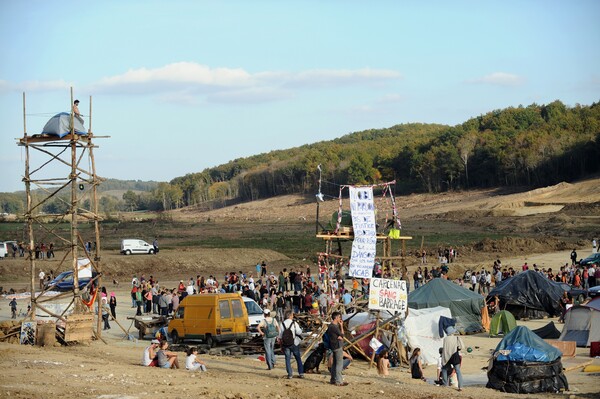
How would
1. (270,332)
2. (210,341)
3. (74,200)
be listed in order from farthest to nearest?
(210,341), (74,200), (270,332)

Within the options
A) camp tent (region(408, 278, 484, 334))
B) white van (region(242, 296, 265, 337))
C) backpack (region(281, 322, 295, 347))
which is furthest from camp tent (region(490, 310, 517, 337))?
backpack (region(281, 322, 295, 347))

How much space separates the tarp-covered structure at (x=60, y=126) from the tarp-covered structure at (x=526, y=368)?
13244 millimetres

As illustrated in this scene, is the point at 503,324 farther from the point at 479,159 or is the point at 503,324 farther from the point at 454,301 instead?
the point at 479,159

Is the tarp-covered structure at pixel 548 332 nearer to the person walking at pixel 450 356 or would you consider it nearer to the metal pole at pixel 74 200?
the person walking at pixel 450 356

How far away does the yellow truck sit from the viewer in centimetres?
2414

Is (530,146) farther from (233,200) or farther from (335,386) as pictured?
(335,386)

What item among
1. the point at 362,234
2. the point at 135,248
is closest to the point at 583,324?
the point at 362,234

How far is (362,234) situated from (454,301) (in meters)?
6.60

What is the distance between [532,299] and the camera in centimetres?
3034

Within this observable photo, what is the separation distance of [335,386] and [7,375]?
248 inches

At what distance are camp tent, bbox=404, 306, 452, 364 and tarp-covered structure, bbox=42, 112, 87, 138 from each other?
10.6m

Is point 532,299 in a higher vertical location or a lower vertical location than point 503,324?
higher

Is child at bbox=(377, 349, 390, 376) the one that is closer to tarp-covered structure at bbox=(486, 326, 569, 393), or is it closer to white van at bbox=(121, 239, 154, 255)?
tarp-covered structure at bbox=(486, 326, 569, 393)

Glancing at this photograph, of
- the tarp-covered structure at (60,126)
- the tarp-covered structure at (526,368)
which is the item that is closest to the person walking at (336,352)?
the tarp-covered structure at (526,368)
